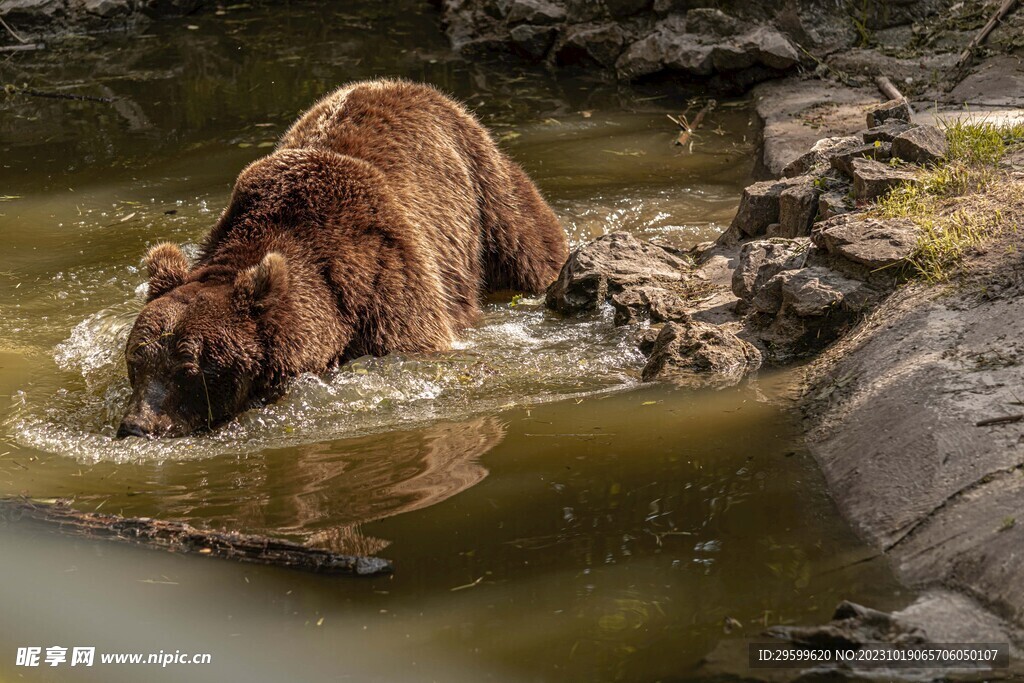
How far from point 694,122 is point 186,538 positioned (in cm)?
825

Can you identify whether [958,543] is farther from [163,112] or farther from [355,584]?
[163,112]

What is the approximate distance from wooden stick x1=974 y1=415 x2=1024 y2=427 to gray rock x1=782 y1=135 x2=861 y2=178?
348 cm

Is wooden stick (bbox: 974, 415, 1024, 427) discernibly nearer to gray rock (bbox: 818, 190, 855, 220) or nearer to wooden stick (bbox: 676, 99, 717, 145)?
gray rock (bbox: 818, 190, 855, 220)

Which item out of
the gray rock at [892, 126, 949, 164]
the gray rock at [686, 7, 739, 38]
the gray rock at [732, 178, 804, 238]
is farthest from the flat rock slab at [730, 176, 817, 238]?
the gray rock at [686, 7, 739, 38]

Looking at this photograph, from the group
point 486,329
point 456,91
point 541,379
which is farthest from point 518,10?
point 541,379

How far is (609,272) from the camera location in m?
6.99

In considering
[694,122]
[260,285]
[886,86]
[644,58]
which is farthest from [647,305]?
[644,58]

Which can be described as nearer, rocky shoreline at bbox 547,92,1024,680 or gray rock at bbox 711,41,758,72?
rocky shoreline at bbox 547,92,1024,680

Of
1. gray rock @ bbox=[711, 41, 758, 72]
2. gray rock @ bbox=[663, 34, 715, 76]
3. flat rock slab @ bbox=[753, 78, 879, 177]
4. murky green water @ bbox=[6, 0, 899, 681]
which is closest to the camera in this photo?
murky green water @ bbox=[6, 0, 899, 681]

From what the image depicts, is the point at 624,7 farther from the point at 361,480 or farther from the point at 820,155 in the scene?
the point at 361,480

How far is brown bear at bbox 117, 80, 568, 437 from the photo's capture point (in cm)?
545

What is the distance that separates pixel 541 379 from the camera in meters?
5.82

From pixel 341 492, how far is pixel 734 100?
338 inches

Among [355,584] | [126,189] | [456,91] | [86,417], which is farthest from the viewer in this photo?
[456,91]
